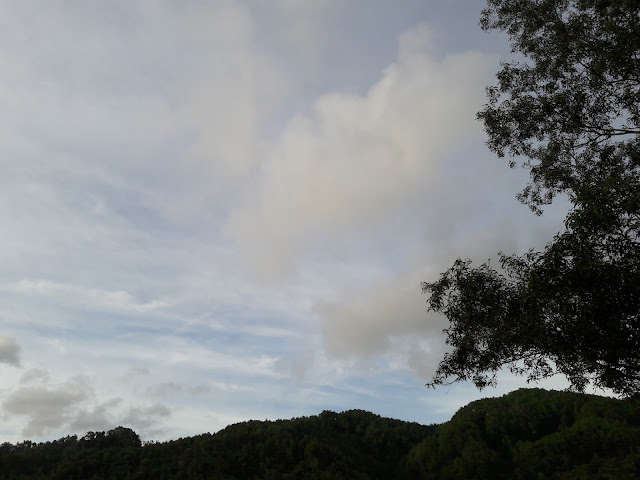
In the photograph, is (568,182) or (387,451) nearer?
(568,182)

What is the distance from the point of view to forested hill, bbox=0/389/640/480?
3223 inches

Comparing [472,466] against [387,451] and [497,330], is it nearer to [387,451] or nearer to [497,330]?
[387,451]

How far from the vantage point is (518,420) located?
4358 inches

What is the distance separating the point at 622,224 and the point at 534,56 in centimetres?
916

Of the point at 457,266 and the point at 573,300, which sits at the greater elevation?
the point at 457,266

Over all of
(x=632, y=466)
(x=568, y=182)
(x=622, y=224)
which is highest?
(x=568, y=182)

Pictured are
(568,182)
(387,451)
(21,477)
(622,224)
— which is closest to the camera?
(622,224)

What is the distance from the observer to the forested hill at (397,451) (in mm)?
81875

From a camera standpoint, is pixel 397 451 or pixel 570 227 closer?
pixel 570 227

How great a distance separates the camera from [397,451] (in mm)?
126938

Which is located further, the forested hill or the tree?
the forested hill

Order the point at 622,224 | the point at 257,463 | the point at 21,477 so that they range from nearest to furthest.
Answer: the point at 622,224 < the point at 21,477 < the point at 257,463

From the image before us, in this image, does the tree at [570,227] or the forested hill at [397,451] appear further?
the forested hill at [397,451]

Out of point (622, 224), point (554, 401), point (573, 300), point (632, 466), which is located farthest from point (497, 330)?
point (554, 401)
